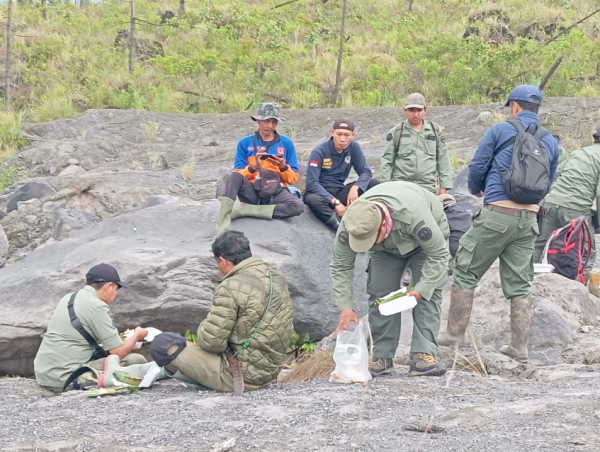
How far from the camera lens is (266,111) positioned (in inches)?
324

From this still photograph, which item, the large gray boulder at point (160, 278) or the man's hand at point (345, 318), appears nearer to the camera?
the man's hand at point (345, 318)

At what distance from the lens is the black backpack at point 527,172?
5.74 meters

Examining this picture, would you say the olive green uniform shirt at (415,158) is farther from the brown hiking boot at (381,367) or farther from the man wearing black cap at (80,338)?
the man wearing black cap at (80,338)

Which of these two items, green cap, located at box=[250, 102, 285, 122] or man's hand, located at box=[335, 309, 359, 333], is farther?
green cap, located at box=[250, 102, 285, 122]

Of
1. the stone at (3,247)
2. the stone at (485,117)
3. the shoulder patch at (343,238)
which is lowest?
the stone at (3,247)

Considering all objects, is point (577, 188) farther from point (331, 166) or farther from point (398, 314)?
point (398, 314)

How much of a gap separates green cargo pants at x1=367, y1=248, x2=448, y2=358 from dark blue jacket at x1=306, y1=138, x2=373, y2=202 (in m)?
2.77

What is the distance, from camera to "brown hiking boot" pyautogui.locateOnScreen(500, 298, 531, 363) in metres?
6.17

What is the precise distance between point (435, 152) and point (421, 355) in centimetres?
309

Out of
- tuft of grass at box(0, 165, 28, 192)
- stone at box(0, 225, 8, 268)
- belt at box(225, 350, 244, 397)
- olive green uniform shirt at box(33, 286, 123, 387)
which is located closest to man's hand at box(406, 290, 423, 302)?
belt at box(225, 350, 244, 397)

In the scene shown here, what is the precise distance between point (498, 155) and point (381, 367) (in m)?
1.73

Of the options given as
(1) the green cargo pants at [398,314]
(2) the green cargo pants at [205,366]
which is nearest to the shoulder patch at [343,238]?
(1) the green cargo pants at [398,314]

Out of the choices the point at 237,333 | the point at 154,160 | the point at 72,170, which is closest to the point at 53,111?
the point at 72,170

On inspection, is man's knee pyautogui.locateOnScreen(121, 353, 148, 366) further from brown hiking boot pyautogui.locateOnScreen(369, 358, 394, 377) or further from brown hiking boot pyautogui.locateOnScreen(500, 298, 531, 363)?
brown hiking boot pyautogui.locateOnScreen(500, 298, 531, 363)
